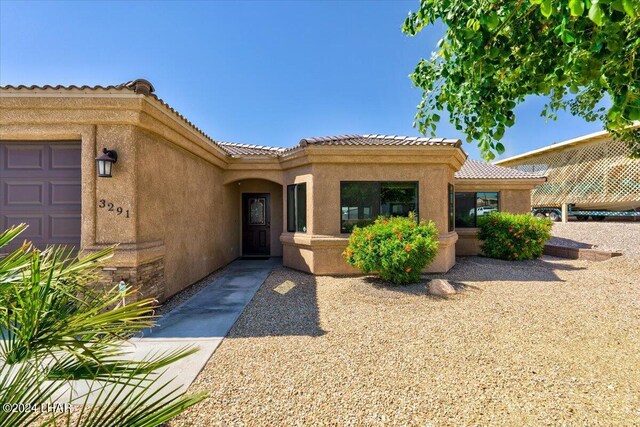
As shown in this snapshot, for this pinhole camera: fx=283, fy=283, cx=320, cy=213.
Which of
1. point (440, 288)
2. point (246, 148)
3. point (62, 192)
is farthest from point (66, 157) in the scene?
point (440, 288)

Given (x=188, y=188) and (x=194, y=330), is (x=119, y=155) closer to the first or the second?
(x=188, y=188)

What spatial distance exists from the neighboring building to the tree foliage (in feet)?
77.5

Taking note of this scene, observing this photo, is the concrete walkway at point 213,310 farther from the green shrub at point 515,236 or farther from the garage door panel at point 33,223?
the green shrub at point 515,236

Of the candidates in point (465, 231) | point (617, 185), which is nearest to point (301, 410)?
point (465, 231)

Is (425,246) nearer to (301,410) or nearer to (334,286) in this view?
(334,286)

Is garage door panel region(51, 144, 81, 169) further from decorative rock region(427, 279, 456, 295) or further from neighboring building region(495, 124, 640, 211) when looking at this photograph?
neighboring building region(495, 124, 640, 211)

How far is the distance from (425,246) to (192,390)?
19.7 feet

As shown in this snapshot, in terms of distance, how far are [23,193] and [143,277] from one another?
3.08 meters

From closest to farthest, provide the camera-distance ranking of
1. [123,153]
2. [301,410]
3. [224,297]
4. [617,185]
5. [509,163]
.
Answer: [301,410], [123,153], [224,297], [617,185], [509,163]

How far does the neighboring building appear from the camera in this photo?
2262 centimetres

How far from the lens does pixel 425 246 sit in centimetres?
740

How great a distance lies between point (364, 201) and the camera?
29.4 feet

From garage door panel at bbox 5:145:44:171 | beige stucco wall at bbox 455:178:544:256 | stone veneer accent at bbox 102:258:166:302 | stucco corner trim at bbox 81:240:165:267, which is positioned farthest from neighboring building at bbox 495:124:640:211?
garage door panel at bbox 5:145:44:171

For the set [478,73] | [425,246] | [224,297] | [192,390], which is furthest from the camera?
[425,246]
